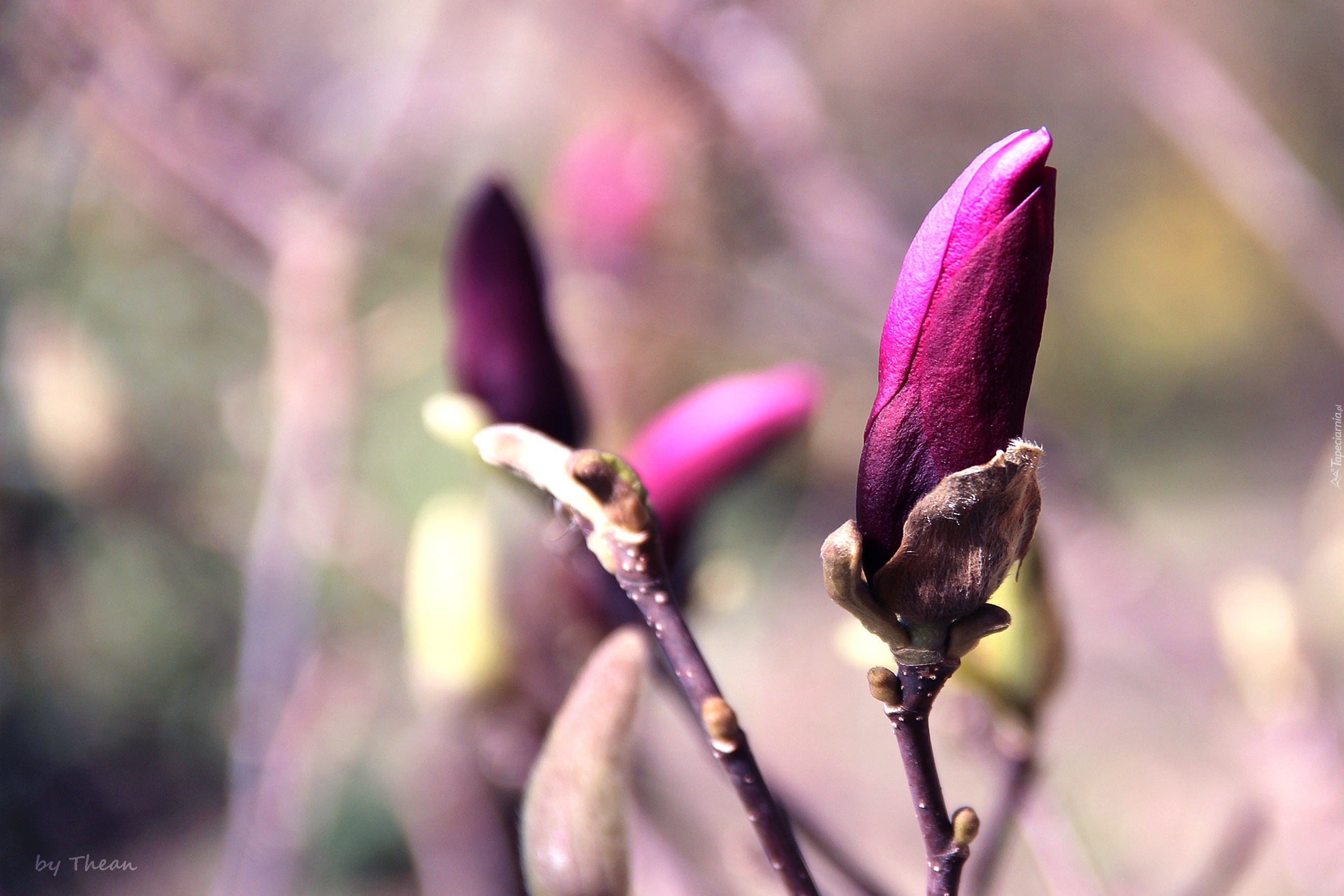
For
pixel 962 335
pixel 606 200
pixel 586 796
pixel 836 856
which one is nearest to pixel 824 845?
pixel 836 856

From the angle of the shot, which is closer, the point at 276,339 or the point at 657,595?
the point at 657,595

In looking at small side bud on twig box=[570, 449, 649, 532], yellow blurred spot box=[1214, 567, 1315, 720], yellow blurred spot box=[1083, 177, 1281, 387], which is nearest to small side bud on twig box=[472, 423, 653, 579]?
small side bud on twig box=[570, 449, 649, 532]

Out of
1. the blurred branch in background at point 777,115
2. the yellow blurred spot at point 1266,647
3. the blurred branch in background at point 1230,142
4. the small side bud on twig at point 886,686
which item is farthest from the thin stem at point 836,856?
the blurred branch in background at point 1230,142

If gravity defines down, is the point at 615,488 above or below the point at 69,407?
below

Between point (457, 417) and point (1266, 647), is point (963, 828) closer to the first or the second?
point (457, 417)

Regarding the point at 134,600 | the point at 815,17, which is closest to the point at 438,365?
the point at 134,600

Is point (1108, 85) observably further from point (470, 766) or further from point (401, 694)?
point (470, 766)

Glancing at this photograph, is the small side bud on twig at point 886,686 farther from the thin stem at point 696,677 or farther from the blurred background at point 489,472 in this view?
the blurred background at point 489,472

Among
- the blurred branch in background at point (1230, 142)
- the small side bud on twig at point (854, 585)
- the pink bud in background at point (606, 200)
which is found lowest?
the small side bud on twig at point (854, 585)
